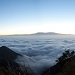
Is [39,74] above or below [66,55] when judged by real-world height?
below

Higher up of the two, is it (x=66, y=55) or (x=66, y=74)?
(x=66, y=74)

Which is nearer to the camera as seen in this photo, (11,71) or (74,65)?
(11,71)

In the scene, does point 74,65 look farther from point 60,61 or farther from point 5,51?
point 5,51

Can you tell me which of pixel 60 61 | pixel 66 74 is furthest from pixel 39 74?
pixel 66 74

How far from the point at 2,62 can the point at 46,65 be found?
42933 mm

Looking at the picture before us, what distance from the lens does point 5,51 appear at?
90188mm

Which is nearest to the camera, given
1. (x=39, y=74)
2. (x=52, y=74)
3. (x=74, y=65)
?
(x=74, y=65)

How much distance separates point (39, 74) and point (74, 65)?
64.2m

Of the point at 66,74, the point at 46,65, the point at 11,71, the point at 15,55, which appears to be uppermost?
the point at 11,71

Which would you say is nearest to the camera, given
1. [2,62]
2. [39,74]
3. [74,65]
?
[74,65]

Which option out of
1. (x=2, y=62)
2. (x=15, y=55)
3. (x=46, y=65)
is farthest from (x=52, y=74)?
(x=46, y=65)

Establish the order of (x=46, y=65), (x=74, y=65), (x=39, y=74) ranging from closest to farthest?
(x=74, y=65) < (x=39, y=74) < (x=46, y=65)

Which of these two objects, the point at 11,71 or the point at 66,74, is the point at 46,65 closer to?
the point at 66,74

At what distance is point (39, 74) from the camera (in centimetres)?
7688
